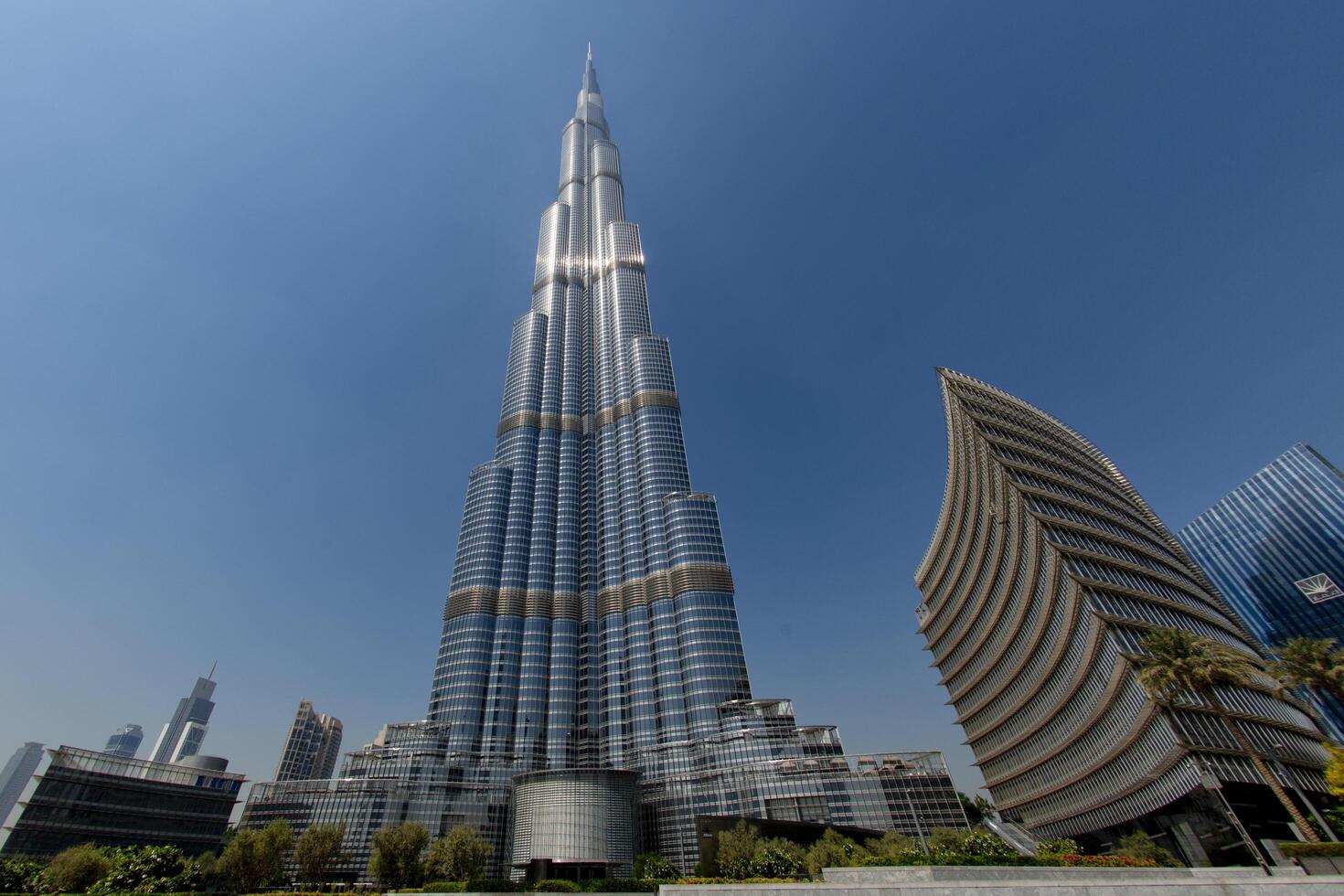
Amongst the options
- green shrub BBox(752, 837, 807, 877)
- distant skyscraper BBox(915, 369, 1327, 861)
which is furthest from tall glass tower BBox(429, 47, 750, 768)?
green shrub BBox(752, 837, 807, 877)

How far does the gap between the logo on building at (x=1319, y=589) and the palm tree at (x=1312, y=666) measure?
110m

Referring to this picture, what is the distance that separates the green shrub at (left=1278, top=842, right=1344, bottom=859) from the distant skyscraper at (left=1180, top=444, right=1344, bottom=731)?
114361 millimetres

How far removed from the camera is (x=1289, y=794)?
65.7 meters

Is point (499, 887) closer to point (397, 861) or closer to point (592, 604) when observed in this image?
point (397, 861)

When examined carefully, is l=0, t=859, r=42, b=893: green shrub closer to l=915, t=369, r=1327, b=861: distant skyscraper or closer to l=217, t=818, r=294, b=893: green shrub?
l=217, t=818, r=294, b=893: green shrub

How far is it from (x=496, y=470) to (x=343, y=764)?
271 ft

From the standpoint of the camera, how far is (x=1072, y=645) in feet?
283

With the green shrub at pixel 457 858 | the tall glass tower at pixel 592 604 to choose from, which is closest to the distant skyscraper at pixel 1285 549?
the tall glass tower at pixel 592 604

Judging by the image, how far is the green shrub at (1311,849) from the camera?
41.6m

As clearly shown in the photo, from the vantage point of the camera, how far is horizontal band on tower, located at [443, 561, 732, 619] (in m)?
151

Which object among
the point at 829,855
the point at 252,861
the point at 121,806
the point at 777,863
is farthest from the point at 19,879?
the point at 829,855

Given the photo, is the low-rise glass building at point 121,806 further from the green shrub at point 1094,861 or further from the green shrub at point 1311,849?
the green shrub at point 1311,849

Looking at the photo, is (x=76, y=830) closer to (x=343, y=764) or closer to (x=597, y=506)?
(x=343, y=764)

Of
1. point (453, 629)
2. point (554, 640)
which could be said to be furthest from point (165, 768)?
point (554, 640)
